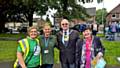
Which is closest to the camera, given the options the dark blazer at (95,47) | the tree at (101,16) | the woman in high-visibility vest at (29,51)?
the woman in high-visibility vest at (29,51)

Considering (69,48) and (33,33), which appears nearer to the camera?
(33,33)

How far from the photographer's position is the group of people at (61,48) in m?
7.74

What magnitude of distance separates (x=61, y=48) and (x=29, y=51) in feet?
4.65

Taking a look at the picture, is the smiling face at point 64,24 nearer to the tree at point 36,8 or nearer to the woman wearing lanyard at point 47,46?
the woman wearing lanyard at point 47,46

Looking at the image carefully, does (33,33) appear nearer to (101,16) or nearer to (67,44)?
(67,44)

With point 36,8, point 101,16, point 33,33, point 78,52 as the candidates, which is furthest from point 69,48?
point 101,16

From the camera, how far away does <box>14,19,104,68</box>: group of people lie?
7737 millimetres

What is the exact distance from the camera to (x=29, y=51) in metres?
7.72

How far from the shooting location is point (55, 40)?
347 inches

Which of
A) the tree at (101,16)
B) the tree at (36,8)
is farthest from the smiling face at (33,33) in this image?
the tree at (101,16)

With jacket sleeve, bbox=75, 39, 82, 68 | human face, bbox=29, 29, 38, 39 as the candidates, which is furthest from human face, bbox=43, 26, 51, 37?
human face, bbox=29, 29, 38, 39

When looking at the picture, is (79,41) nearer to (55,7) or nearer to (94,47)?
(94,47)

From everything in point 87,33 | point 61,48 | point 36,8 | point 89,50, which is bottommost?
point 36,8

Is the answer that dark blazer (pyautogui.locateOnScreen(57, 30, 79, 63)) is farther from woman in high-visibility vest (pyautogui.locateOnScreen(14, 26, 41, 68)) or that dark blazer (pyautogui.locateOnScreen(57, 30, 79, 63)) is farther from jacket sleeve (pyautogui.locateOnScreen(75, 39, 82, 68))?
woman in high-visibility vest (pyautogui.locateOnScreen(14, 26, 41, 68))
